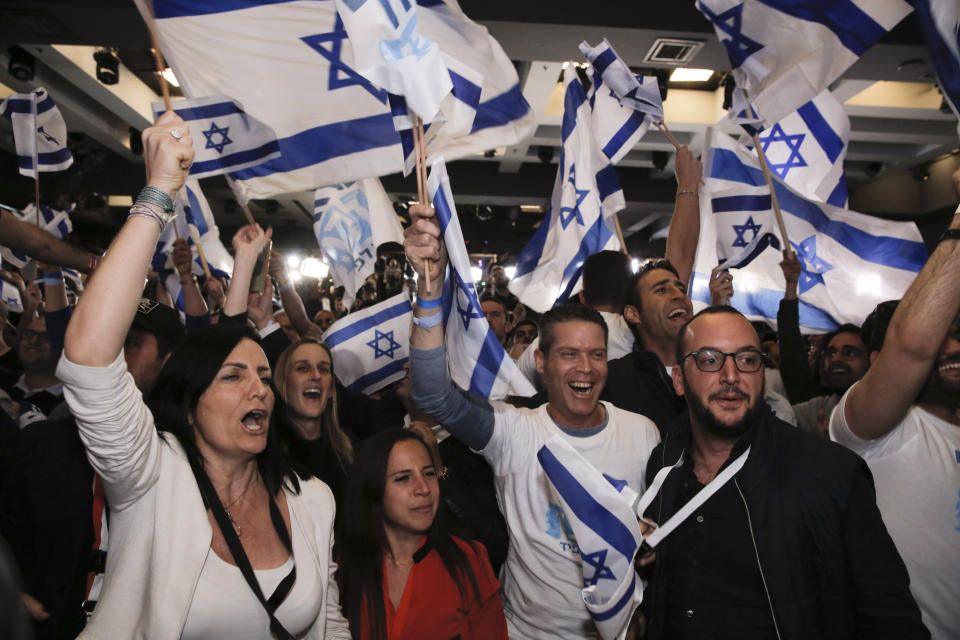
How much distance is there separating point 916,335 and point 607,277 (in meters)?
1.92

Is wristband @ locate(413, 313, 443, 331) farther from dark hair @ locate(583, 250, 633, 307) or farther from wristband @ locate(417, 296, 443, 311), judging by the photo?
dark hair @ locate(583, 250, 633, 307)

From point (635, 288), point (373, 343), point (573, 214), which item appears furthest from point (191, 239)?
point (635, 288)

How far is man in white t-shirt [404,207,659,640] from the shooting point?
2.21 m

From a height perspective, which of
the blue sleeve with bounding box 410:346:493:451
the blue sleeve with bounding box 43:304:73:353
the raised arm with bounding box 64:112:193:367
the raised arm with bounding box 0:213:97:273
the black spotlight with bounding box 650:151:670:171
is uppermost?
the black spotlight with bounding box 650:151:670:171

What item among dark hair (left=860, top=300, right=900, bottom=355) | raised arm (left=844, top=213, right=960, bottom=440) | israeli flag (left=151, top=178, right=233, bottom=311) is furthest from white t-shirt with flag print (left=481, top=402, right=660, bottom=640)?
israeli flag (left=151, top=178, right=233, bottom=311)

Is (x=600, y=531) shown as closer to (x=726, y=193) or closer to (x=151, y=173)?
(x=151, y=173)

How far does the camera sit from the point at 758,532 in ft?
6.19

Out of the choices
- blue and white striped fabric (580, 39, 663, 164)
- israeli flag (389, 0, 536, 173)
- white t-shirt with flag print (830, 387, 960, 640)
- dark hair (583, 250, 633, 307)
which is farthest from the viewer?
blue and white striped fabric (580, 39, 663, 164)

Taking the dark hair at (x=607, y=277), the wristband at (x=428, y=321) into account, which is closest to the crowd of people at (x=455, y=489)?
the wristband at (x=428, y=321)

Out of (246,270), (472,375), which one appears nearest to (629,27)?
(246,270)

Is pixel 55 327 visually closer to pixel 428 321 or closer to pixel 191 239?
pixel 191 239

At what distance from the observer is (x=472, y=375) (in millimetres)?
2340

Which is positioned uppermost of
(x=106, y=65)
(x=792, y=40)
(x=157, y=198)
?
(x=106, y=65)

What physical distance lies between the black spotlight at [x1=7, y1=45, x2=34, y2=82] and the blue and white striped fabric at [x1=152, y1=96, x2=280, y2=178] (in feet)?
17.7
